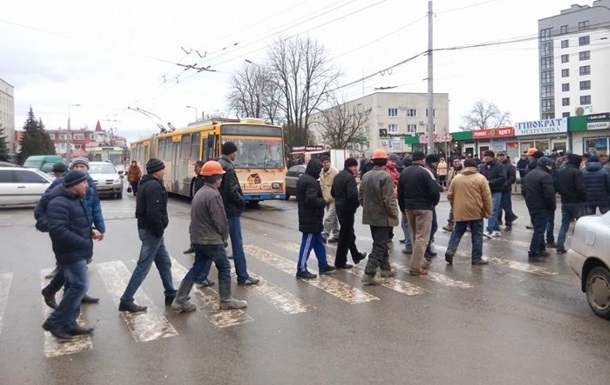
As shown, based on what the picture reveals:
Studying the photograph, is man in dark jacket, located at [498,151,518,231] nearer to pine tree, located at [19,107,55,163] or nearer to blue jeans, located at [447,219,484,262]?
blue jeans, located at [447,219,484,262]

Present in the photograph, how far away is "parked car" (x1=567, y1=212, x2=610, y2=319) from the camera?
19.0ft

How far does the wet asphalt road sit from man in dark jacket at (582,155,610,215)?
8.43 feet

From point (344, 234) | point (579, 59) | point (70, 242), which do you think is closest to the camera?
point (70, 242)

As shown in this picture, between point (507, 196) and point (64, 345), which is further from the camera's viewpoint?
point (507, 196)

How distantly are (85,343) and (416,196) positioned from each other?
4.96 metres

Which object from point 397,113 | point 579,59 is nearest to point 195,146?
point 397,113

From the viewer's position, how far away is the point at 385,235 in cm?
776

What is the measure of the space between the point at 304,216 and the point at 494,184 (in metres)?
5.61

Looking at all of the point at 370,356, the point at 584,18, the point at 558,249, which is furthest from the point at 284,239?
the point at 584,18

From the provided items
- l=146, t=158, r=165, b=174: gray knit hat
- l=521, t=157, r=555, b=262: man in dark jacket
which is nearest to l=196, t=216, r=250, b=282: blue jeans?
l=146, t=158, r=165, b=174: gray knit hat

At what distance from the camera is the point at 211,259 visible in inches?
253

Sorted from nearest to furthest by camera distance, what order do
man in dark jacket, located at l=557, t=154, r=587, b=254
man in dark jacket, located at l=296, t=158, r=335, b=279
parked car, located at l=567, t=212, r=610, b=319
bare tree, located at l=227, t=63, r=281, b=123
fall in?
parked car, located at l=567, t=212, r=610, b=319
man in dark jacket, located at l=296, t=158, r=335, b=279
man in dark jacket, located at l=557, t=154, r=587, b=254
bare tree, located at l=227, t=63, r=281, b=123

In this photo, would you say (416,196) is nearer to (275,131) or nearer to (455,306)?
(455,306)

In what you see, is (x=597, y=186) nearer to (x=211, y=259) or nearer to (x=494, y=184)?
(x=494, y=184)
